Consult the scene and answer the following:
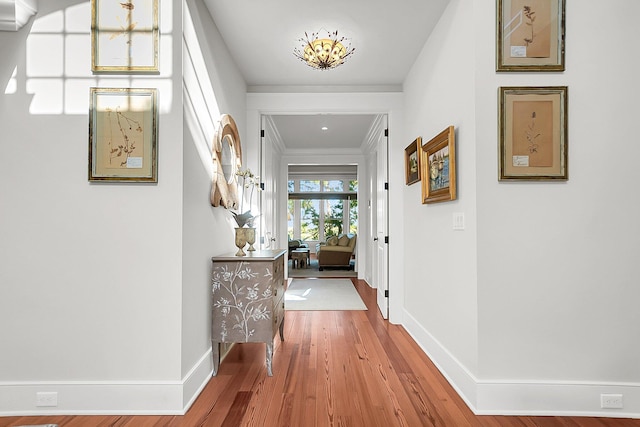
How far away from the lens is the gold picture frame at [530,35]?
6.88 feet

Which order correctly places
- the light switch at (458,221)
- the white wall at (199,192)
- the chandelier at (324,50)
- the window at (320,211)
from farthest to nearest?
the window at (320,211) < the chandelier at (324,50) < the light switch at (458,221) < the white wall at (199,192)

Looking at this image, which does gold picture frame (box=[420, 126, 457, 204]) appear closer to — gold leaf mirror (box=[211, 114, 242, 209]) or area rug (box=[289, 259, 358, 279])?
gold leaf mirror (box=[211, 114, 242, 209])

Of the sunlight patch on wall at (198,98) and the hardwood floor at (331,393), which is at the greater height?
the sunlight patch on wall at (198,98)

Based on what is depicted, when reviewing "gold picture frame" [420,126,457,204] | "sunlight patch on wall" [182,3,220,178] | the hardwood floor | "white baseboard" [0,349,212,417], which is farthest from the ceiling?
the hardwood floor

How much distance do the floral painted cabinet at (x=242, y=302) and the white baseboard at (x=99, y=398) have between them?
548mm

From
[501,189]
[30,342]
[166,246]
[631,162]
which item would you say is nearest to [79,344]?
[30,342]

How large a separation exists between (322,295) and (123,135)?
158 inches

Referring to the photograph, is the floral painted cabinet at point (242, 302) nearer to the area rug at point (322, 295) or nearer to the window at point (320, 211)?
the area rug at point (322, 295)

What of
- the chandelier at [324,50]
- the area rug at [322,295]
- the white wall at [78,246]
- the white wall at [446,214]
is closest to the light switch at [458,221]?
the white wall at [446,214]

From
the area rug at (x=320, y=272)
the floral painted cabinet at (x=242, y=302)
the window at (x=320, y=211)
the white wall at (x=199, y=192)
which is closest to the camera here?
the white wall at (x=199, y=192)

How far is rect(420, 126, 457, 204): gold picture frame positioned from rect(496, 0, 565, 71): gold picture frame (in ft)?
1.79

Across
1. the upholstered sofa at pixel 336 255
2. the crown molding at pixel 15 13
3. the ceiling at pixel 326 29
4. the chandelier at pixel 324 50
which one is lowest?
the upholstered sofa at pixel 336 255

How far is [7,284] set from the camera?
2.06 meters

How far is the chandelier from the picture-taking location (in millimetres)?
2949
